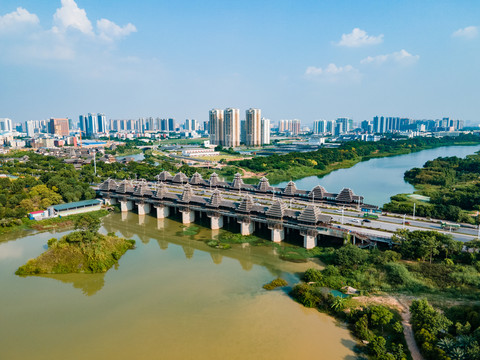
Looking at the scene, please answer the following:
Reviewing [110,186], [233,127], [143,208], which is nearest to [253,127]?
[233,127]

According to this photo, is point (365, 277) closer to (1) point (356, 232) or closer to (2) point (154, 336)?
(1) point (356, 232)

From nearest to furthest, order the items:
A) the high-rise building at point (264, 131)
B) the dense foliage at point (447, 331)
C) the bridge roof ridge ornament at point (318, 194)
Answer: the dense foliage at point (447, 331) < the bridge roof ridge ornament at point (318, 194) < the high-rise building at point (264, 131)

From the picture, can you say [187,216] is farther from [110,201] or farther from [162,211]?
[110,201]

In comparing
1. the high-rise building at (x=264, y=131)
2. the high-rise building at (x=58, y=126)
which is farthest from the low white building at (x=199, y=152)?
the high-rise building at (x=58, y=126)

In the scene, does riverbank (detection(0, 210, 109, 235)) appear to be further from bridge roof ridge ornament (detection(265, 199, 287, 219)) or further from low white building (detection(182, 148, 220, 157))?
low white building (detection(182, 148, 220, 157))

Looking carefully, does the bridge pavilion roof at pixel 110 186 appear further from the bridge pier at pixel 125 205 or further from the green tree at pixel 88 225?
the green tree at pixel 88 225

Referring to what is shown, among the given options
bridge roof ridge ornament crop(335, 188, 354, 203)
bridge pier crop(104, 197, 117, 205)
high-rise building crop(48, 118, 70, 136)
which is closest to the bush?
bridge roof ridge ornament crop(335, 188, 354, 203)
